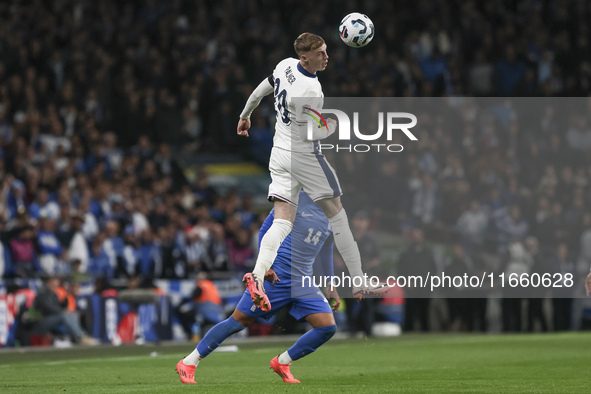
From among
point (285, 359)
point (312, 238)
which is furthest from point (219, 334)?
point (312, 238)

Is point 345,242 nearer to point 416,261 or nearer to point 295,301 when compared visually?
point 295,301

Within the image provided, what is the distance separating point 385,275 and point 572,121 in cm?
672

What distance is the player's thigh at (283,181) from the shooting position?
33.4 feet

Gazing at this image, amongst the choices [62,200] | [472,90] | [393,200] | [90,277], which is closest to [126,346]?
[90,277]

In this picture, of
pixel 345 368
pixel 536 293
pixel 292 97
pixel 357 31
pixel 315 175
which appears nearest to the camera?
pixel 292 97

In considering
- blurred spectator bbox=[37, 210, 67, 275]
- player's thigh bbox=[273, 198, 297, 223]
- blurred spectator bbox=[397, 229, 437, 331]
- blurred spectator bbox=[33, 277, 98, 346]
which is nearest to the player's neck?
player's thigh bbox=[273, 198, 297, 223]

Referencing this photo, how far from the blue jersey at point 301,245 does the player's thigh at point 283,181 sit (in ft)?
0.54

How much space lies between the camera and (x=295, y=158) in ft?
33.7

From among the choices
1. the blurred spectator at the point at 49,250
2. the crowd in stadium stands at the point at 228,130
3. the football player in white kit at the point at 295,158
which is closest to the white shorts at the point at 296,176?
the football player in white kit at the point at 295,158

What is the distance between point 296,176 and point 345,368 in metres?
3.25

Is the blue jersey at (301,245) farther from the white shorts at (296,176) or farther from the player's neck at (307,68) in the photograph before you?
the player's neck at (307,68)

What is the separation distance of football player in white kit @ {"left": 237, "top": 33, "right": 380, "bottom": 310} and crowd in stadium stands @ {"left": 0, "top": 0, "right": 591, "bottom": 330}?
2.12 meters

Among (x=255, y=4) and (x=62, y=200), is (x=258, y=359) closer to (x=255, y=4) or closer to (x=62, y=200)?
(x=62, y=200)

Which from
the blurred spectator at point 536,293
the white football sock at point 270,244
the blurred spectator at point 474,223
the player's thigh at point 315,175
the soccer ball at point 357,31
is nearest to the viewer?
the white football sock at point 270,244
